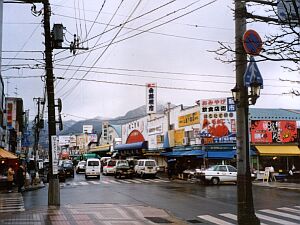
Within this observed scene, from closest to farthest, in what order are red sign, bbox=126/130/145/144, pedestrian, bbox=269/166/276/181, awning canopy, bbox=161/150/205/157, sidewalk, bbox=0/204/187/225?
sidewalk, bbox=0/204/187/225 → pedestrian, bbox=269/166/276/181 → awning canopy, bbox=161/150/205/157 → red sign, bbox=126/130/145/144

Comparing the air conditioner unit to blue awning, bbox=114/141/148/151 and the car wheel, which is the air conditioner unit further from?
blue awning, bbox=114/141/148/151

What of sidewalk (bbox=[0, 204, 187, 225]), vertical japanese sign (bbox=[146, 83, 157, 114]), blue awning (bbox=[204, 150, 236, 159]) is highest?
vertical japanese sign (bbox=[146, 83, 157, 114])

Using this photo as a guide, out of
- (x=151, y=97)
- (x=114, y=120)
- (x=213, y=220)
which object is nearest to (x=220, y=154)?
(x=151, y=97)

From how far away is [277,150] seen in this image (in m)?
40.0

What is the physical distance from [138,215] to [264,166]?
2700 cm

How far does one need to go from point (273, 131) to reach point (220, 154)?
5.18 metres

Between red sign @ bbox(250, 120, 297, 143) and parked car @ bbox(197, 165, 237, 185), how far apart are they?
5885 millimetres

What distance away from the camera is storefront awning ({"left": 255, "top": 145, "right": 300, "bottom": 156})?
39312 millimetres

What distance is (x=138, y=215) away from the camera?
1681cm

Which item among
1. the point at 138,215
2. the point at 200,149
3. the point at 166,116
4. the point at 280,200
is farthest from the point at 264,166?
the point at 138,215

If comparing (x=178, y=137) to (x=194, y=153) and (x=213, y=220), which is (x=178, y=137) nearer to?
(x=194, y=153)

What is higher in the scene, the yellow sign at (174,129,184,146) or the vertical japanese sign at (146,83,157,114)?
the vertical japanese sign at (146,83,157,114)

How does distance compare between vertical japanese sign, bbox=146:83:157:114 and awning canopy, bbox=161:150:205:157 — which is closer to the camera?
awning canopy, bbox=161:150:205:157

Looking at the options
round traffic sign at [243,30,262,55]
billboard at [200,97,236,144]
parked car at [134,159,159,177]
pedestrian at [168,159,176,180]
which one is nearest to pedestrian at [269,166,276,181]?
billboard at [200,97,236,144]
